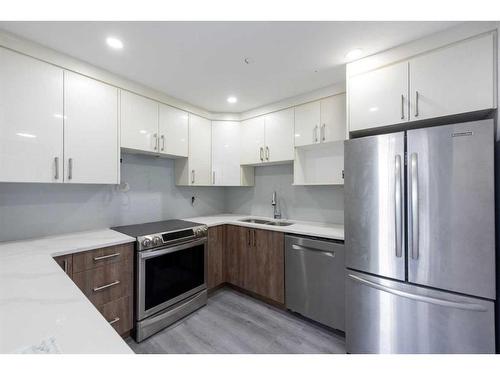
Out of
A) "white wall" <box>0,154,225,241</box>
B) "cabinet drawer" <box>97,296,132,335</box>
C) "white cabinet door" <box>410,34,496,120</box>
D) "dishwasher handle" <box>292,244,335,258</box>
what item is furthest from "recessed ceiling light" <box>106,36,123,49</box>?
"dishwasher handle" <box>292,244,335,258</box>

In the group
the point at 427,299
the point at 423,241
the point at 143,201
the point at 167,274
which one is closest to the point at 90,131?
the point at 143,201

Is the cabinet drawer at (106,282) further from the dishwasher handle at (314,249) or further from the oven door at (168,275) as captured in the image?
the dishwasher handle at (314,249)

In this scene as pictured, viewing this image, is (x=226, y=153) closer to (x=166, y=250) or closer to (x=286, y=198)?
(x=286, y=198)

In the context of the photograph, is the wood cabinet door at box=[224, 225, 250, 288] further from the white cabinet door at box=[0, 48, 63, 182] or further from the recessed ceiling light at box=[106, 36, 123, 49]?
the recessed ceiling light at box=[106, 36, 123, 49]

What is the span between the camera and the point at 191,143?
9.05 feet

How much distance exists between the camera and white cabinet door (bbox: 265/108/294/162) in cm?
257

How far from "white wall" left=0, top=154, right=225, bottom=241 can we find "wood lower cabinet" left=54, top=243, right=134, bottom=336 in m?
0.68

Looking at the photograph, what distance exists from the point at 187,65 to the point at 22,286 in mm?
Answer: 1820

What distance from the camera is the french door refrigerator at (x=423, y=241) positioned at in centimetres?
123

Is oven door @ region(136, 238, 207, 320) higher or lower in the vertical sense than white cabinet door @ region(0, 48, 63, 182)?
lower

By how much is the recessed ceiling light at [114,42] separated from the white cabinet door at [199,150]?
1.17 meters

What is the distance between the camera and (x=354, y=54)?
5.65ft

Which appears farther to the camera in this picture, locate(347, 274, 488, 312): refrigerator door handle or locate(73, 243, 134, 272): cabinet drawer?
locate(73, 243, 134, 272): cabinet drawer
